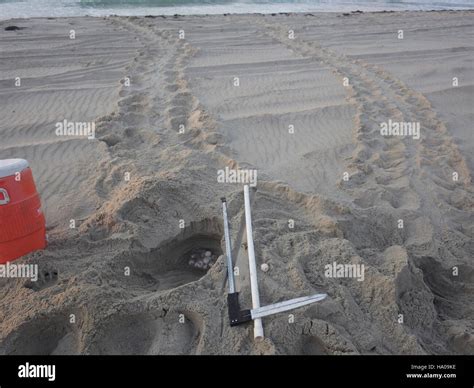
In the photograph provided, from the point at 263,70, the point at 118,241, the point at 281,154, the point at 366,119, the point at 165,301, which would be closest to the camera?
the point at 165,301

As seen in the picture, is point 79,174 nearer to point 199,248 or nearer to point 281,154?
point 199,248

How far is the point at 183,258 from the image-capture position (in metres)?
3.11

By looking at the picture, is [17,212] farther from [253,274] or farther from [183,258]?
[253,274]

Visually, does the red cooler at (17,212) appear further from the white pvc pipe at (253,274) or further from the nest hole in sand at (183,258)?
the white pvc pipe at (253,274)

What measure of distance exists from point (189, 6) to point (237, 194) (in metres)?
13.7

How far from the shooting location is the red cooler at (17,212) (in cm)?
256

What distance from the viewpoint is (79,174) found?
400 centimetres

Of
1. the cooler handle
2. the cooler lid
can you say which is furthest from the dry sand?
the cooler lid

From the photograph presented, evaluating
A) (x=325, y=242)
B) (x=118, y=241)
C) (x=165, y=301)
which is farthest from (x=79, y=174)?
(x=325, y=242)

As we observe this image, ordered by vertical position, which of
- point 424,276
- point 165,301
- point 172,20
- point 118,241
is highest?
point 172,20

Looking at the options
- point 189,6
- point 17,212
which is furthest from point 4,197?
point 189,6

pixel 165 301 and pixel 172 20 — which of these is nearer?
pixel 165 301

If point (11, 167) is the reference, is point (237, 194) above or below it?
below
